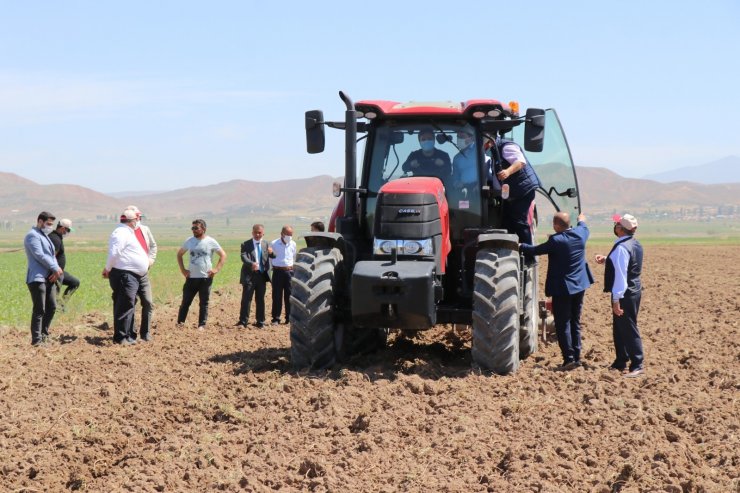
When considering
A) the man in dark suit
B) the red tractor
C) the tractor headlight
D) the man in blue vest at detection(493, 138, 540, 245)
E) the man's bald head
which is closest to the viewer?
the red tractor

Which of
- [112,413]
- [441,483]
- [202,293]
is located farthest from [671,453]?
[202,293]

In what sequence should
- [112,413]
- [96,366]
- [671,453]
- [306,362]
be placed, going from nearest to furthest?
[671,453], [112,413], [306,362], [96,366]

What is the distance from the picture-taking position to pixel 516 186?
926cm

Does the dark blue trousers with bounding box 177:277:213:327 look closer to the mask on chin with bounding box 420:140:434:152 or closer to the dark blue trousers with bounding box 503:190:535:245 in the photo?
the mask on chin with bounding box 420:140:434:152

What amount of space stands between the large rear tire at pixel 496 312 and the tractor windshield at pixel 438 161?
805 millimetres

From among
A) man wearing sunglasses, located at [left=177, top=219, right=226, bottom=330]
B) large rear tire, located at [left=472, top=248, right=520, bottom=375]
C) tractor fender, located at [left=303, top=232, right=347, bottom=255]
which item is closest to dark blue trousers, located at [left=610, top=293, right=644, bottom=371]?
large rear tire, located at [left=472, top=248, right=520, bottom=375]

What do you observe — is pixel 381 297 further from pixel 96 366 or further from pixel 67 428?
pixel 96 366

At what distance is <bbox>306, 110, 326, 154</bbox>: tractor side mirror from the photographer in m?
8.68

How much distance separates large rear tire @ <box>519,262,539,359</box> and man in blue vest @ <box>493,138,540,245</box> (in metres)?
0.46

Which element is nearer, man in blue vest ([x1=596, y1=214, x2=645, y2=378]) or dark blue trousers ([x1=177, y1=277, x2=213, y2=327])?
man in blue vest ([x1=596, y1=214, x2=645, y2=378])

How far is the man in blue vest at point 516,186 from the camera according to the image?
9227 millimetres

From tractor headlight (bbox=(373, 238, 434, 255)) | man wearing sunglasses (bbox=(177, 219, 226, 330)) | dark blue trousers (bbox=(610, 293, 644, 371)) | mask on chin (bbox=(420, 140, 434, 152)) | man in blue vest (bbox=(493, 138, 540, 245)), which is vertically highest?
mask on chin (bbox=(420, 140, 434, 152))

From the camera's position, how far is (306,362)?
8.50m

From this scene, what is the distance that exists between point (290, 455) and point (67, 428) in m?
2.02
